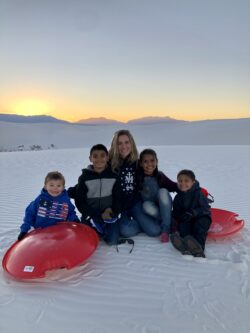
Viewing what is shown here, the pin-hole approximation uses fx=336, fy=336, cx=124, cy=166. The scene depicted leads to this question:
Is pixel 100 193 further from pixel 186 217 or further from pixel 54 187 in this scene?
pixel 186 217

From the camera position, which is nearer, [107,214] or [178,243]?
[178,243]

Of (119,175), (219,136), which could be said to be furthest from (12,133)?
(119,175)

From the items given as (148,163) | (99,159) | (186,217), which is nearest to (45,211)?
(99,159)

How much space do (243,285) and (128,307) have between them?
4.32 feet

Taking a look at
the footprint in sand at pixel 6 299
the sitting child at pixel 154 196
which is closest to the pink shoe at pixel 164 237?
the sitting child at pixel 154 196

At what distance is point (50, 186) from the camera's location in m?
4.66

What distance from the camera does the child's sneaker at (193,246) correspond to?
436 centimetres

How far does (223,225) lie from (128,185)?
1.69m

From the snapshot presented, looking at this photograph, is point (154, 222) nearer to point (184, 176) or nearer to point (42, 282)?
point (184, 176)

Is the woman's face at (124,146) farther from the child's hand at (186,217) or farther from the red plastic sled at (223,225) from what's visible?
the red plastic sled at (223,225)

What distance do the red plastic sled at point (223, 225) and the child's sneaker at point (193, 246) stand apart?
2.05 ft

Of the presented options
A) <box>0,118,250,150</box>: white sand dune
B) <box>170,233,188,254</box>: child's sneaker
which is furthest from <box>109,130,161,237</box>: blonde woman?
<box>0,118,250,150</box>: white sand dune

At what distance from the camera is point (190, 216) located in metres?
4.81

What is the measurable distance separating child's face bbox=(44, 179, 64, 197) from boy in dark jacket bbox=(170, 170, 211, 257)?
1.69 metres
